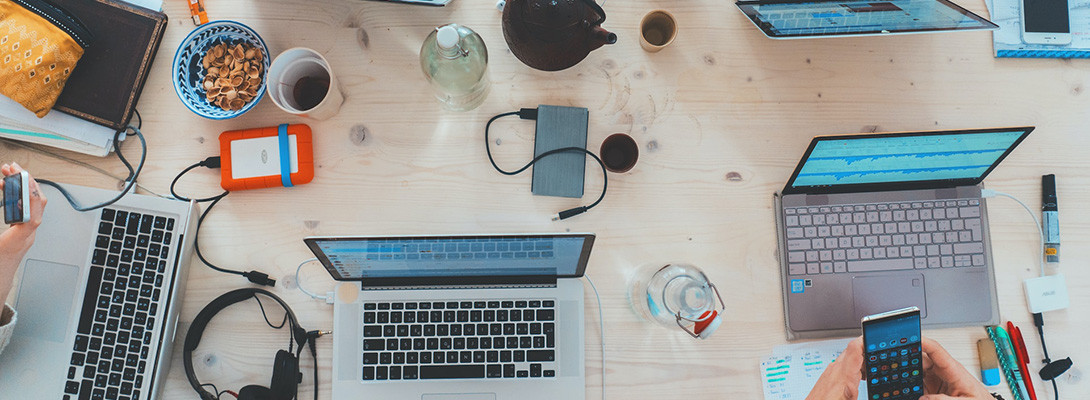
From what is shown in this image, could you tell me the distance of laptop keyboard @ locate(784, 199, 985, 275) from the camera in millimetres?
960

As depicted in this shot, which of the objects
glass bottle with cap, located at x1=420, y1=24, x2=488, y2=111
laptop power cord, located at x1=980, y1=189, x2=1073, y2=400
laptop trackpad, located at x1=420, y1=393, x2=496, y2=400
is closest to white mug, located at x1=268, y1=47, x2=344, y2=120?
glass bottle with cap, located at x1=420, y1=24, x2=488, y2=111

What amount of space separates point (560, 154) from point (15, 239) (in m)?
0.76

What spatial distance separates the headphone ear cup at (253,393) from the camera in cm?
88

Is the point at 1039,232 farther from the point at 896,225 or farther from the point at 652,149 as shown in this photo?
the point at 652,149

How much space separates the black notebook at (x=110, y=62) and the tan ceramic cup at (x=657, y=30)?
0.80 meters

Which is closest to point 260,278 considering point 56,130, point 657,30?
point 56,130

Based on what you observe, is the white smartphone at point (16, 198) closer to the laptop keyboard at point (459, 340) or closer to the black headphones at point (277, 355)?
the black headphones at point (277, 355)

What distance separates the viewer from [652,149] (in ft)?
3.27

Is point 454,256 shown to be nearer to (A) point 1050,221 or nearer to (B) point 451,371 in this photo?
(B) point 451,371

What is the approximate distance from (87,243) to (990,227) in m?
1.43

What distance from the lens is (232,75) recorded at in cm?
94

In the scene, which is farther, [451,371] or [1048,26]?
[1048,26]

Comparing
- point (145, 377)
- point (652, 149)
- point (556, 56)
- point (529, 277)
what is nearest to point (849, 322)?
point (652, 149)

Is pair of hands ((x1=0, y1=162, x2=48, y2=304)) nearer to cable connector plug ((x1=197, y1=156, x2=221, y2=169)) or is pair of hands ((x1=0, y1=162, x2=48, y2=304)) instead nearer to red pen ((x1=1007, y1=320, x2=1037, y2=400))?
cable connector plug ((x1=197, y1=156, x2=221, y2=169))
